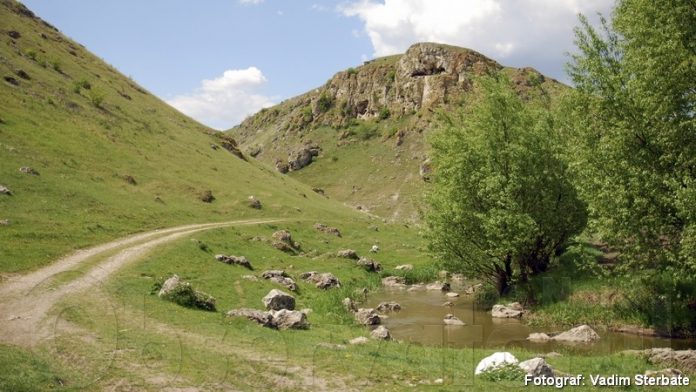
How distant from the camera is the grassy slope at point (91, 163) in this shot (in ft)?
136

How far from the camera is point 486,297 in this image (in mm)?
40312

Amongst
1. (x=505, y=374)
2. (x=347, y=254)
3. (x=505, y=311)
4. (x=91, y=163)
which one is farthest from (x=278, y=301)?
(x=91, y=163)

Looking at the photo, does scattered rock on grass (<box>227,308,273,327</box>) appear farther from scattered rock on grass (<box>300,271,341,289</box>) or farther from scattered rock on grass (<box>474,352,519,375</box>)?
scattered rock on grass (<box>300,271,341,289</box>)

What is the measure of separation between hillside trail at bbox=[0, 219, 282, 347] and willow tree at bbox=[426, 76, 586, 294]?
2277cm

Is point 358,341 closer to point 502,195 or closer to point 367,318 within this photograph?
point 367,318

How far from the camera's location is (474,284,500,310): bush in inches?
1515

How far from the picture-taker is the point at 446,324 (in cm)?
3269

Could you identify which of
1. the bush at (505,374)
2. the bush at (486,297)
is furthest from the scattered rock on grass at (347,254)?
the bush at (505,374)

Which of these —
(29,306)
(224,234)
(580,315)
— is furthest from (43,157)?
(580,315)

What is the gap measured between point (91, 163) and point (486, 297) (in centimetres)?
4935

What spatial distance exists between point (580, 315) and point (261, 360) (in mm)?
21823

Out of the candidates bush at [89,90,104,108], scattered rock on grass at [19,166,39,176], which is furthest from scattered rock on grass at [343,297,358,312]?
bush at [89,90,104,108]

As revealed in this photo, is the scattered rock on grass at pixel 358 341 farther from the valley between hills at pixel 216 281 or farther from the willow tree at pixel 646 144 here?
the willow tree at pixel 646 144

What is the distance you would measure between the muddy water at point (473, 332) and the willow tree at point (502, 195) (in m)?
4.14
